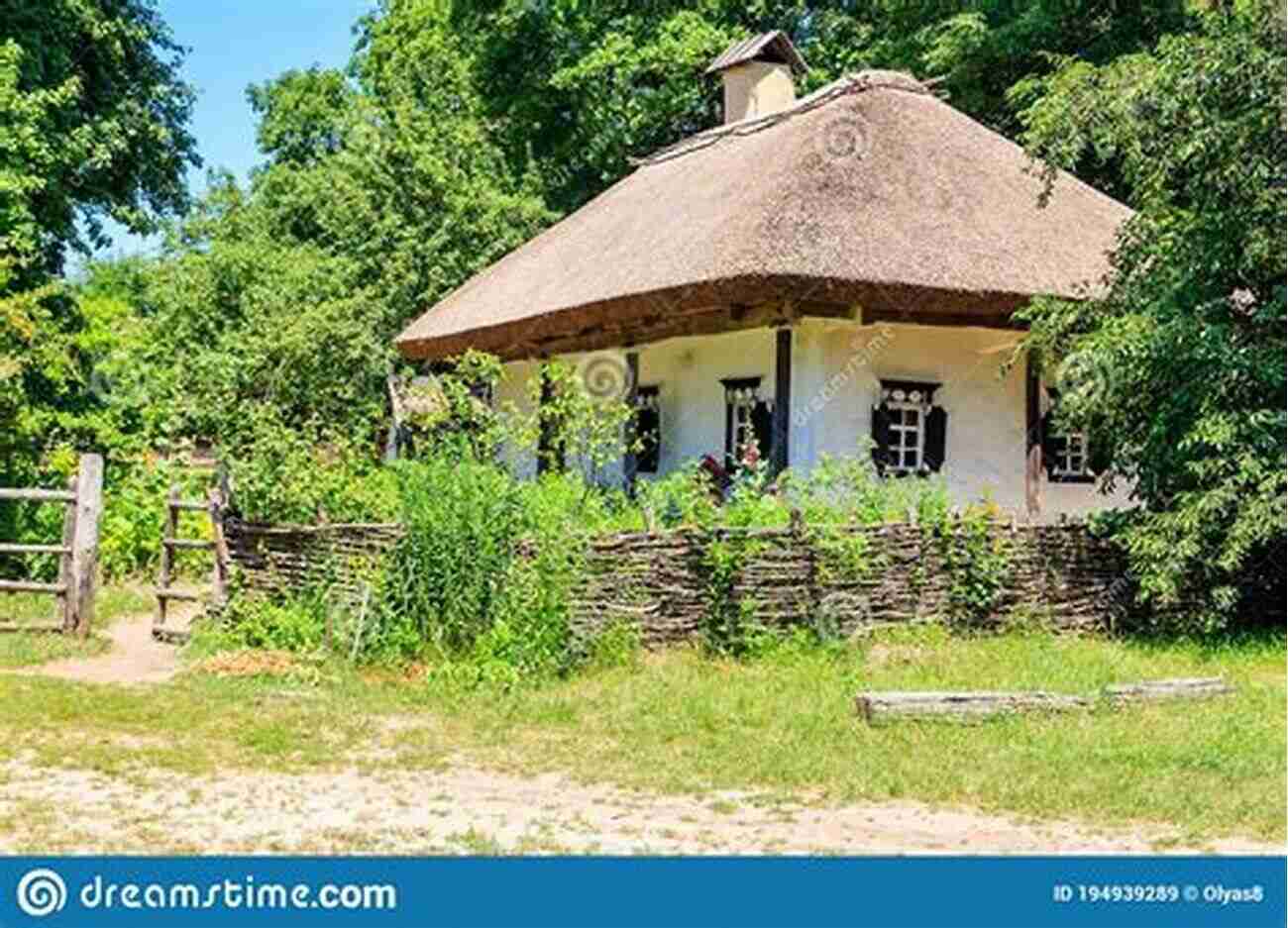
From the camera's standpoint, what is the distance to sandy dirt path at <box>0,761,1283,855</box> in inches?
242

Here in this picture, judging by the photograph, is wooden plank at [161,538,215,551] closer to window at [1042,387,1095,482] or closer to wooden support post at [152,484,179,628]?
wooden support post at [152,484,179,628]

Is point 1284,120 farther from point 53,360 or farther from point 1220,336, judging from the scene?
point 53,360

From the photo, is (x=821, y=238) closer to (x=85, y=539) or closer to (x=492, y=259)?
(x=85, y=539)

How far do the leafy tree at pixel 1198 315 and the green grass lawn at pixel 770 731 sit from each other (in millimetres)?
993

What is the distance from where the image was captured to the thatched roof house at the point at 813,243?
13828 millimetres

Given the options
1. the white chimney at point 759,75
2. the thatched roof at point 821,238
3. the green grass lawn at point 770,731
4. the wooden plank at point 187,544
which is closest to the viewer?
the green grass lawn at point 770,731

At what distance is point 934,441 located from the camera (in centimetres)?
1521

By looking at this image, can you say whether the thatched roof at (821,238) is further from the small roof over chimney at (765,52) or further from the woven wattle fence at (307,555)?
the woven wattle fence at (307,555)

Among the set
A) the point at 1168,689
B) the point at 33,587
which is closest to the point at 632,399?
the point at 33,587

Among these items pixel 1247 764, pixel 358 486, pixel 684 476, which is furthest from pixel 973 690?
pixel 358 486

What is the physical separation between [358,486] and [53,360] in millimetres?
5770

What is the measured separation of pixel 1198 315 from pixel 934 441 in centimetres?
388

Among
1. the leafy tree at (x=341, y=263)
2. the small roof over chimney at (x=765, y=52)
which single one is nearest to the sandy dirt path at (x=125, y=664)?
the leafy tree at (x=341, y=263)

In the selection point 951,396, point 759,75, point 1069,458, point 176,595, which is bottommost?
point 176,595
